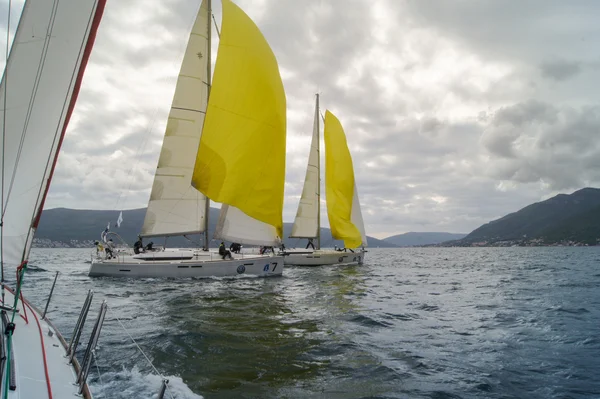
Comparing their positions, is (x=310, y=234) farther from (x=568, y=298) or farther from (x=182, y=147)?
(x=568, y=298)

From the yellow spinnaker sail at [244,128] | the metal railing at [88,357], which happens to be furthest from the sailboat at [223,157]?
the metal railing at [88,357]

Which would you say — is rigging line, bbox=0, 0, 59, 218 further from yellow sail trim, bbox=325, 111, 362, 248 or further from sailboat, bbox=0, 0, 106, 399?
yellow sail trim, bbox=325, 111, 362, 248

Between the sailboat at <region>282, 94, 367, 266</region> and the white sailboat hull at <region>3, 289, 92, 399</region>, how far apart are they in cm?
2761

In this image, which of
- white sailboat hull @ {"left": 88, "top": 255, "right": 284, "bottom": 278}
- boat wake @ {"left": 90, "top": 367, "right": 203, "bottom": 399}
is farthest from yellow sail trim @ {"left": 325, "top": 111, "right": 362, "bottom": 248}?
boat wake @ {"left": 90, "top": 367, "right": 203, "bottom": 399}

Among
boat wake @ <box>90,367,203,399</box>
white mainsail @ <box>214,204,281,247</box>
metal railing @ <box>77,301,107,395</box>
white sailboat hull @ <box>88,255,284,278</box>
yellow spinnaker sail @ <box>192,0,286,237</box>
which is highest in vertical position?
yellow spinnaker sail @ <box>192,0,286,237</box>

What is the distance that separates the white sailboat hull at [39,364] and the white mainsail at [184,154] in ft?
51.7

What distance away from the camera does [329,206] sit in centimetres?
3338

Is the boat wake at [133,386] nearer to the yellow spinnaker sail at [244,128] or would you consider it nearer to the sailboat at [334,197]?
the yellow spinnaker sail at [244,128]

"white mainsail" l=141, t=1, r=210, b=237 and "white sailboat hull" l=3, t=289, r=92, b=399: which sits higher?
"white mainsail" l=141, t=1, r=210, b=237

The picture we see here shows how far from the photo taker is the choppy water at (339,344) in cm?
609

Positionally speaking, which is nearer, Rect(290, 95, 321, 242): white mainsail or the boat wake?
the boat wake

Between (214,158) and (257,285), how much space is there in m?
6.24

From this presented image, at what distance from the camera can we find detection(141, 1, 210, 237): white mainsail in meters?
21.6

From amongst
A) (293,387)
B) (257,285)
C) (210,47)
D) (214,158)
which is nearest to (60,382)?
(293,387)
